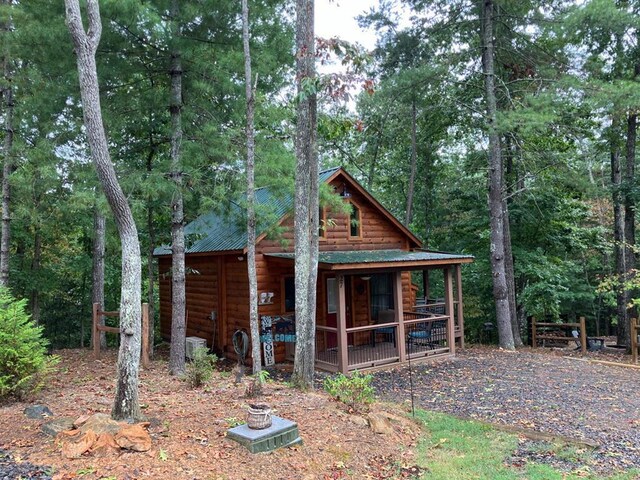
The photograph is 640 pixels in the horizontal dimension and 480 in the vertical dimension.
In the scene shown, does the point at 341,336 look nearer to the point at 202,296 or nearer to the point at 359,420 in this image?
the point at 359,420

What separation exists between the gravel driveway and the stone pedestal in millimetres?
3318

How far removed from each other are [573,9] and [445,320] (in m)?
8.39

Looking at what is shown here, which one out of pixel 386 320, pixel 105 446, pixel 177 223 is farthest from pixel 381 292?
pixel 105 446

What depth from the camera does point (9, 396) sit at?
5.51 meters

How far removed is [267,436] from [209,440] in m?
0.58

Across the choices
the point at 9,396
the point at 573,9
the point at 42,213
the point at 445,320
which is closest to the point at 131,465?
the point at 9,396

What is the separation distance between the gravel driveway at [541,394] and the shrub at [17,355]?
5.42 meters

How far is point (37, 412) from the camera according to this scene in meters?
4.94

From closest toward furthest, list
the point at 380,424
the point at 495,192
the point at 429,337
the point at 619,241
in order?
the point at 380,424, the point at 429,337, the point at 495,192, the point at 619,241

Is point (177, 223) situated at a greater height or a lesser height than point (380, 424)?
greater

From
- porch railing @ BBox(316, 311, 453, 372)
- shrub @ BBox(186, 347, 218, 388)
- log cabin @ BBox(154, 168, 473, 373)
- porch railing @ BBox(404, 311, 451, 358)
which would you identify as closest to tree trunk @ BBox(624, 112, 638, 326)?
log cabin @ BBox(154, 168, 473, 373)

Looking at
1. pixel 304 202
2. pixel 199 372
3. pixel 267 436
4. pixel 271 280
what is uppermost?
pixel 304 202

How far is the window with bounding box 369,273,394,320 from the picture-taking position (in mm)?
13227

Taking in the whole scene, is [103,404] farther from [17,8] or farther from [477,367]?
[477,367]
